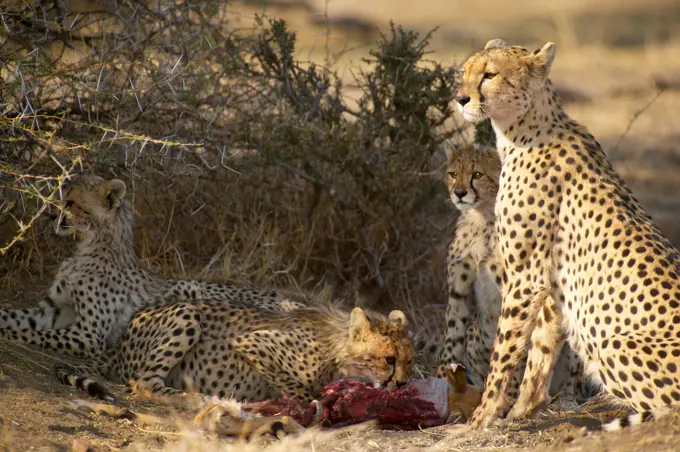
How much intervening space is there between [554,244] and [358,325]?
101 cm

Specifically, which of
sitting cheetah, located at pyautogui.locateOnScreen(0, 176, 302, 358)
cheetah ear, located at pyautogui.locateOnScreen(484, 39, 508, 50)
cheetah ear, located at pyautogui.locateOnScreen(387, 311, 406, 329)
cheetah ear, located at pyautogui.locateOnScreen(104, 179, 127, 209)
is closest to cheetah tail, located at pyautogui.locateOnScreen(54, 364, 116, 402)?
sitting cheetah, located at pyautogui.locateOnScreen(0, 176, 302, 358)

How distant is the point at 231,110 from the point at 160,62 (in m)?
0.67

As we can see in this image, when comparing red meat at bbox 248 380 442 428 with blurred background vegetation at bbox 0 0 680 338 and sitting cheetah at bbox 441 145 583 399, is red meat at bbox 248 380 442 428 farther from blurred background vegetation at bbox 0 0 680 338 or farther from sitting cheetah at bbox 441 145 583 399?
blurred background vegetation at bbox 0 0 680 338

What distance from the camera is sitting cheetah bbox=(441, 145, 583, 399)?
16.7 feet

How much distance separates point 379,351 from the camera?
185 inches

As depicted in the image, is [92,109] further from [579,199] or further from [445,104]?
[579,199]

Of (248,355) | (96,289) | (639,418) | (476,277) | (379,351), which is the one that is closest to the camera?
(639,418)

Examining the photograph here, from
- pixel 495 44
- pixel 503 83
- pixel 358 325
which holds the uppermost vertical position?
pixel 495 44

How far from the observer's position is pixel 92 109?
554 centimetres

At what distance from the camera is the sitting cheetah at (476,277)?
508cm

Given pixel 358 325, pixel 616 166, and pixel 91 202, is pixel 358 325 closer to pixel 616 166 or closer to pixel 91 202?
→ pixel 91 202

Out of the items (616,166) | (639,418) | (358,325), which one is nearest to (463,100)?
(358,325)

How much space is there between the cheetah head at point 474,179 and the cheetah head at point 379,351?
2.34ft

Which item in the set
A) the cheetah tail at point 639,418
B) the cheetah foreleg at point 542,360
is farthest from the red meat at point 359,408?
the cheetah tail at point 639,418
